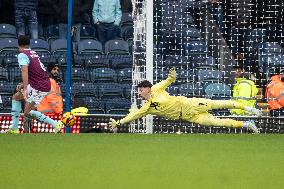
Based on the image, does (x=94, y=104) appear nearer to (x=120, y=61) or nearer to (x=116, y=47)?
(x=120, y=61)

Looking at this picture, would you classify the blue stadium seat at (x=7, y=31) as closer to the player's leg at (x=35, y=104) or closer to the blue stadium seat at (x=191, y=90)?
the blue stadium seat at (x=191, y=90)

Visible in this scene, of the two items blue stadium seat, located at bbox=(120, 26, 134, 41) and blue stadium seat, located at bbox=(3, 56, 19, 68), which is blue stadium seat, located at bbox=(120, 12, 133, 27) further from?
blue stadium seat, located at bbox=(3, 56, 19, 68)

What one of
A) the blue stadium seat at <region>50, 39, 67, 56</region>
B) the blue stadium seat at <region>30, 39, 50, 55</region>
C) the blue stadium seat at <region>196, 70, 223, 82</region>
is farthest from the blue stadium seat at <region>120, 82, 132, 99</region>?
the blue stadium seat at <region>30, 39, 50, 55</region>

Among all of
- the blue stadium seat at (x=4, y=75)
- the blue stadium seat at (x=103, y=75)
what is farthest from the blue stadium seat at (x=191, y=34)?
the blue stadium seat at (x=4, y=75)

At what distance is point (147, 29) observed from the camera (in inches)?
760

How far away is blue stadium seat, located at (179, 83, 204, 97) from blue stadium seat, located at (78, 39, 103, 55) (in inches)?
111

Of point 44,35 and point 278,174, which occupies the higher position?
point 44,35

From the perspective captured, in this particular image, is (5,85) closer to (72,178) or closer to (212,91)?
(212,91)

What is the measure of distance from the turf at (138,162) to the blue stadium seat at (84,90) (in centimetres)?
639

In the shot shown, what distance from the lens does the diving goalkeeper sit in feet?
58.3

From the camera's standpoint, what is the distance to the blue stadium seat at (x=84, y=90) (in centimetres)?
2191

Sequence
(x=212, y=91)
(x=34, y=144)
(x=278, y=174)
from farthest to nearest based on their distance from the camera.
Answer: (x=212, y=91), (x=34, y=144), (x=278, y=174)

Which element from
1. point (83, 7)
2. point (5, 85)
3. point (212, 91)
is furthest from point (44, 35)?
point (212, 91)

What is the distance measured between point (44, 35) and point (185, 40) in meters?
4.01
